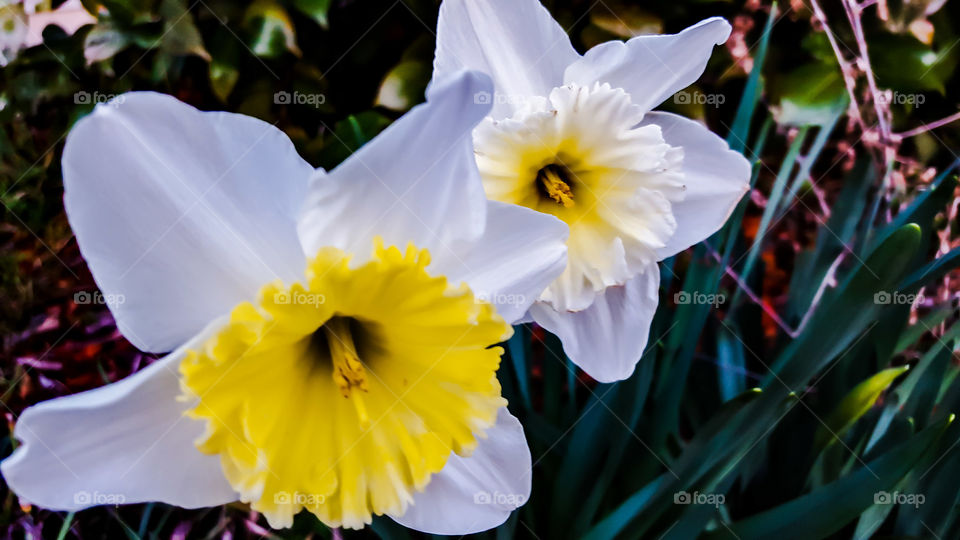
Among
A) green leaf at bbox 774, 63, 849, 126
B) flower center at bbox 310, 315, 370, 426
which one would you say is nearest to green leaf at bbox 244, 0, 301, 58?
flower center at bbox 310, 315, 370, 426

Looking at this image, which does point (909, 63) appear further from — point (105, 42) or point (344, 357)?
point (105, 42)

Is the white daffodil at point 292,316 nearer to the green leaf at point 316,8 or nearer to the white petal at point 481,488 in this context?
the white petal at point 481,488

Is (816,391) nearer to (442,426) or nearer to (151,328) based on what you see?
(442,426)

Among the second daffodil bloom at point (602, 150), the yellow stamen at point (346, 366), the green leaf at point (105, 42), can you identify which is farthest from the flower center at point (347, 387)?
the green leaf at point (105, 42)

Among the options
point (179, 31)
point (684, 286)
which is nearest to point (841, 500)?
point (684, 286)

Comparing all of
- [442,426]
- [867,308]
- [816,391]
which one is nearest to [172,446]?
[442,426]

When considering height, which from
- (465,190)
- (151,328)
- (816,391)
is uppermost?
(465,190)

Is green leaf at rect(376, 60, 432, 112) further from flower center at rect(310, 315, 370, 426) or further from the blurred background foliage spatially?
flower center at rect(310, 315, 370, 426)
